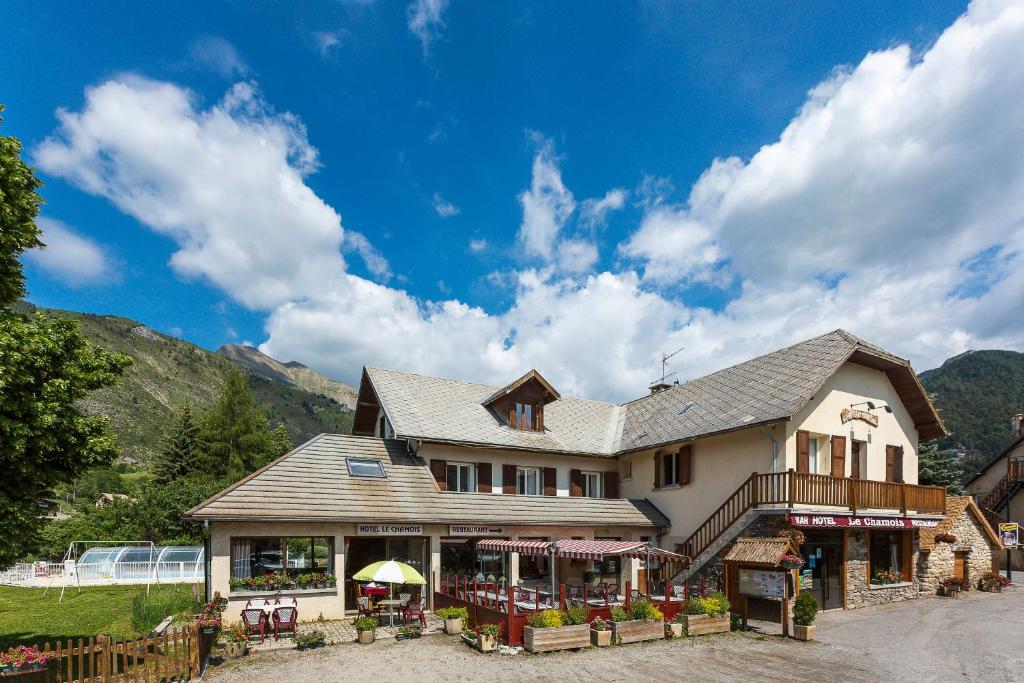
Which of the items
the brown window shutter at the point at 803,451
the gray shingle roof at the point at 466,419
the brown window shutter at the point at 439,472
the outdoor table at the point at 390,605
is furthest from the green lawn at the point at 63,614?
the brown window shutter at the point at 803,451

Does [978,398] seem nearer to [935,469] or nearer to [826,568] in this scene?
[935,469]

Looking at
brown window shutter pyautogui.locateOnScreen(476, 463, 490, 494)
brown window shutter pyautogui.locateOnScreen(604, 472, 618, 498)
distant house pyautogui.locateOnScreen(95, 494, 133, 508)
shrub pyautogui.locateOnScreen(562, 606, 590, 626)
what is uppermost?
brown window shutter pyautogui.locateOnScreen(476, 463, 490, 494)

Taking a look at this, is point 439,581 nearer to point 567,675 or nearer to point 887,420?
point 567,675

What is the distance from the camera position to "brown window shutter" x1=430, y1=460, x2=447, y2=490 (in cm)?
2278

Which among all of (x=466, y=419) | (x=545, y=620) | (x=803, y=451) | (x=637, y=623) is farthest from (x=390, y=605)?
(x=803, y=451)

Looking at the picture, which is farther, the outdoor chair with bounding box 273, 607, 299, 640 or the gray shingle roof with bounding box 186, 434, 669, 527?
the gray shingle roof with bounding box 186, 434, 669, 527

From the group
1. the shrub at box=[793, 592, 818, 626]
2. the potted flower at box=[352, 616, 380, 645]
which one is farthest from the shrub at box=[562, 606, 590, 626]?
the shrub at box=[793, 592, 818, 626]

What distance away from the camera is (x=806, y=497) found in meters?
19.3

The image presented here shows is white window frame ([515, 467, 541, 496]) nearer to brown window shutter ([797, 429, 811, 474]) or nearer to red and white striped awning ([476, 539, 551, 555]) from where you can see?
red and white striped awning ([476, 539, 551, 555])

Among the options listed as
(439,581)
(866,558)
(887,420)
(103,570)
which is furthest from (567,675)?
(103,570)

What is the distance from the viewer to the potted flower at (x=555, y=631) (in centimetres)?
1473

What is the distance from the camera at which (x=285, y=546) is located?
728 inches

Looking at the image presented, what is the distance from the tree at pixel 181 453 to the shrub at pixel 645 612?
153 ft

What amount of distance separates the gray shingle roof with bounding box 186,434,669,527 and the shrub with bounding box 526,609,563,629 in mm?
5912
